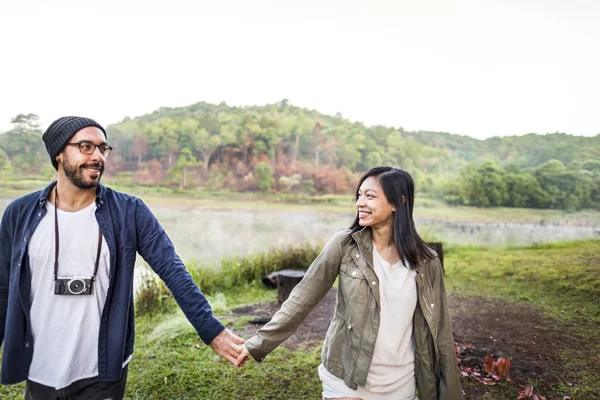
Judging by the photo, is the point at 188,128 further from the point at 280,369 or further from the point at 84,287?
the point at 84,287

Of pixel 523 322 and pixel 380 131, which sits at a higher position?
pixel 380 131

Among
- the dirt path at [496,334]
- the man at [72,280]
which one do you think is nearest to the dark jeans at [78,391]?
the man at [72,280]

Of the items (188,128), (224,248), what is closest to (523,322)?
(224,248)

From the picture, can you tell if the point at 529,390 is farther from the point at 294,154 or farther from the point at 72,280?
the point at 294,154

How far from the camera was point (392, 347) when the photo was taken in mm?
2426

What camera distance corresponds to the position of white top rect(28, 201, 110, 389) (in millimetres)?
2301

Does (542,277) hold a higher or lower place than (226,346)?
lower

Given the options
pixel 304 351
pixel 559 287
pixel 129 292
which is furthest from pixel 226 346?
pixel 559 287

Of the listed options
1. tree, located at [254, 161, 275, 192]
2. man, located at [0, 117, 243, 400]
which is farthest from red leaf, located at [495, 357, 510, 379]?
tree, located at [254, 161, 275, 192]

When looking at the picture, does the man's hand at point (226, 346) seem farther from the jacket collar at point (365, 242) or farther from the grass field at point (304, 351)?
the grass field at point (304, 351)

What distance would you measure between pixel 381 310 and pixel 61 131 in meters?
1.84

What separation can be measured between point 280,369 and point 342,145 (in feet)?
39.1

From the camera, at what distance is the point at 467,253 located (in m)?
11.8

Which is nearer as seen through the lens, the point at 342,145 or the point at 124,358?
the point at 124,358
